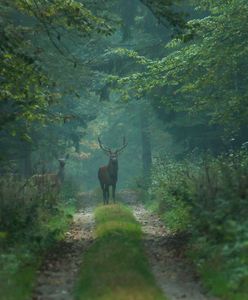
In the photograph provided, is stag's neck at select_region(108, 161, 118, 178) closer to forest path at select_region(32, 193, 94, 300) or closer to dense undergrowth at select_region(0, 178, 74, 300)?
dense undergrowth at select_region(0, 178, 74, 300)

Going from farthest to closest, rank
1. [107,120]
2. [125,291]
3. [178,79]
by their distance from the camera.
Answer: [107,120]
[178,79]
[125,291]

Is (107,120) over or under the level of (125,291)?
over

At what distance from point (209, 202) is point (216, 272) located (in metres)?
2.98

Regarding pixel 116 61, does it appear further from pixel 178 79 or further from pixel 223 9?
pixel 223 9

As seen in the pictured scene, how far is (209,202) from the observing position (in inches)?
501

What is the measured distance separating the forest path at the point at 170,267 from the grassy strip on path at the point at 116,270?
232 mm

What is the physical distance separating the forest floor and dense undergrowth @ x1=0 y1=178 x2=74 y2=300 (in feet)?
0.78

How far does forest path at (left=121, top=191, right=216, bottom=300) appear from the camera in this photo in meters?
9.61

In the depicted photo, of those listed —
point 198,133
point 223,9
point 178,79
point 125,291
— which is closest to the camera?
point 125,291

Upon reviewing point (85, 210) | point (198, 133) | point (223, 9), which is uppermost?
point (223, 9)

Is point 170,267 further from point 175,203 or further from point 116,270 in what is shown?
point 175,203

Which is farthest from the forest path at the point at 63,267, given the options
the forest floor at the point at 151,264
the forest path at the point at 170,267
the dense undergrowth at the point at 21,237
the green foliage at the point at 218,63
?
the green foliage at the point at 218,63

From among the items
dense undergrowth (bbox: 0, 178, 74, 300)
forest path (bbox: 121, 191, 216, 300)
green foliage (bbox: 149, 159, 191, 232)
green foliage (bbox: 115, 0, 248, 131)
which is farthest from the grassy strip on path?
green foliage (bbox: 115, 0, 248, 131)

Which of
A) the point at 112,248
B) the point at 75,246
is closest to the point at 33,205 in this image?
the point at 75,246
